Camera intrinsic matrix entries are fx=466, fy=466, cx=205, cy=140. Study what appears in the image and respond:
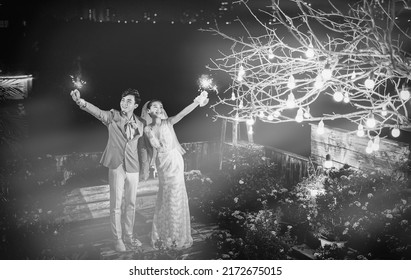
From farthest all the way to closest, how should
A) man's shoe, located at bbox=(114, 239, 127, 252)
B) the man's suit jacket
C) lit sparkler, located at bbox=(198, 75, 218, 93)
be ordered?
lit sparkler, located at bbox=(198, 75, 218, 93), man's shoe, located at bbox=(114, 239, 127, 252), the man's suit jacket

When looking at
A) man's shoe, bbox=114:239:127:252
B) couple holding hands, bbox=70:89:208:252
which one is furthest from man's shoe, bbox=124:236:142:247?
man's shoe, bbox=114:239:127:252

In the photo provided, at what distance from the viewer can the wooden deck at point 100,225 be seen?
6965 mm

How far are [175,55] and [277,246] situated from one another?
13.9 meters

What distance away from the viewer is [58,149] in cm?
1683

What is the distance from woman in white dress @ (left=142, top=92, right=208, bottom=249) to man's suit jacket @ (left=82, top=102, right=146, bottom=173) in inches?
8.2

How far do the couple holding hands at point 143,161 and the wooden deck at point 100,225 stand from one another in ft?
1.18

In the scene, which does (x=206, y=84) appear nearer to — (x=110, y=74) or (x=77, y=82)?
(x=77, y=82)

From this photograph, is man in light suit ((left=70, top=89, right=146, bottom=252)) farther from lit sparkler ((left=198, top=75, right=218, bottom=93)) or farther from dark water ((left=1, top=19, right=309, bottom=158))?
dark water ((left=1, top=19, right=309, bottom=158))

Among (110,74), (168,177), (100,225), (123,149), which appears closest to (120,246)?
(168,177)

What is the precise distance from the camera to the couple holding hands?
638cm

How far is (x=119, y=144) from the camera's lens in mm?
6410

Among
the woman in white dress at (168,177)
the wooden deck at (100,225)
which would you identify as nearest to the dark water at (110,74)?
the wooden deck at (100,225)
